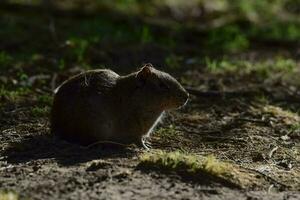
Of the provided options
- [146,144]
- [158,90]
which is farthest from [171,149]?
[158,90]

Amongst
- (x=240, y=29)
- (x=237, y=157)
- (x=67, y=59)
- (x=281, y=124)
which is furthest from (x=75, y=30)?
(x=237, y=157)

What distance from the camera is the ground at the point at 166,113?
17.9 ft

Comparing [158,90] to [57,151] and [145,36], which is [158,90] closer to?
[57,151]

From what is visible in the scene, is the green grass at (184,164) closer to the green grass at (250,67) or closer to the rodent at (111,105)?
the rodent at (111,105)

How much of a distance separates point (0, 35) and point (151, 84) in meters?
5.46

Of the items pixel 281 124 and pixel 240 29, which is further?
pixel 240 29

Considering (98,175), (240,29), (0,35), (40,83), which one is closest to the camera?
(98,175)

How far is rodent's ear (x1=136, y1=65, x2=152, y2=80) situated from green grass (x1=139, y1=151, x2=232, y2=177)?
1153mm

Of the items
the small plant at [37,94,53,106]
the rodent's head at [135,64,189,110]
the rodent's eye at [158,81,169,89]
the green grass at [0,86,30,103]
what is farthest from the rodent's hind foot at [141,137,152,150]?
the green grass at [0,86,30,103]

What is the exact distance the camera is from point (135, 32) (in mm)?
12336

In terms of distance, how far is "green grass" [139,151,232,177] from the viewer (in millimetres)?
5633

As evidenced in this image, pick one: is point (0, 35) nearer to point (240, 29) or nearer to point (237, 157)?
point (240, 29)

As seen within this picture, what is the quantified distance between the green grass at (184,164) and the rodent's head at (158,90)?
105 centimetres

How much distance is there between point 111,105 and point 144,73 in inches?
17.7
